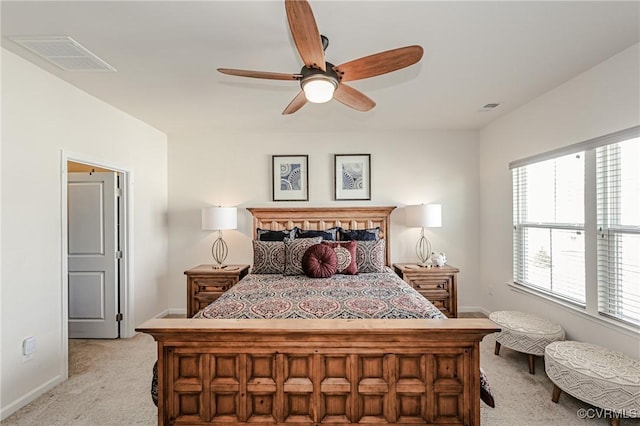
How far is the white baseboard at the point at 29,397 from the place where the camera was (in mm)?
2229

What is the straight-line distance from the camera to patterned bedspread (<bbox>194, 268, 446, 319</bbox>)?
→ 2119mm

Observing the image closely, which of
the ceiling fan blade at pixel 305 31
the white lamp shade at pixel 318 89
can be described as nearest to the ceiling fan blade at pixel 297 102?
the white lamp shade at pixel 318 89

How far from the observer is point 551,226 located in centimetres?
317

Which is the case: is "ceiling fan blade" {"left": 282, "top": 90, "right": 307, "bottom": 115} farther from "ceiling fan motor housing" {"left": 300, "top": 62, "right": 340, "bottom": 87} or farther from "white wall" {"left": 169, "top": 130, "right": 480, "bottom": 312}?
"white wall" {"left": 169, "top": 130, "right": 480, "bottom": 312}

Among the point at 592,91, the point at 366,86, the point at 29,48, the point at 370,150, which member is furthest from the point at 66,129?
the point at 592,91

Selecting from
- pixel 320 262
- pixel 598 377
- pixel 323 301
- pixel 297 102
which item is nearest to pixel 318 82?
pixel 297 102

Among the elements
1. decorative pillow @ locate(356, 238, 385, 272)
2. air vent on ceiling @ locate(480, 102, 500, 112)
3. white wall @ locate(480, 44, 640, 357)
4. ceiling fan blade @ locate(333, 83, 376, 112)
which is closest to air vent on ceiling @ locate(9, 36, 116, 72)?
ceiling fan blade @ locate(333, 83, 376, 112)

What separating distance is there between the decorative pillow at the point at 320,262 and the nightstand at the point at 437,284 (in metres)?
1.11

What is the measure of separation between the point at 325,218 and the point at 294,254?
3.42 feet

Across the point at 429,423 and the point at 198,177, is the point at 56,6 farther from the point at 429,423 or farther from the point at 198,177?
the point at 429,423

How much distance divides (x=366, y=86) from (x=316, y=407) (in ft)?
8.46

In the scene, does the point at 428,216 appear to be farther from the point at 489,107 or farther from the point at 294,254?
the point at 294,254

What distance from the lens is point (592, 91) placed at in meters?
2.62

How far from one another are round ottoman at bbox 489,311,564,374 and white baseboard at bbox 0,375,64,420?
12.6 ft
